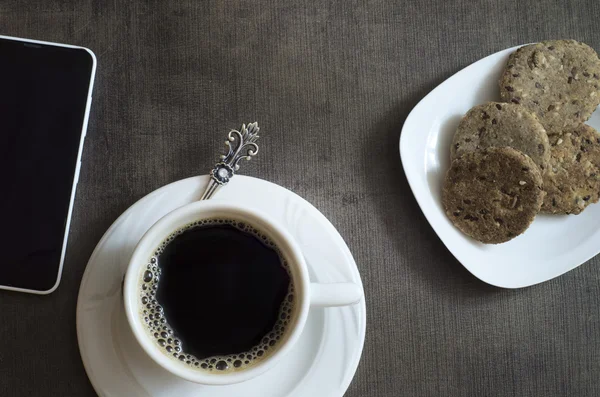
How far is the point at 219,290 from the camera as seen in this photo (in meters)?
0.69

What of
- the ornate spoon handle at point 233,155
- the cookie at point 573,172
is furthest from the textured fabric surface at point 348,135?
the cookie at point 573,172

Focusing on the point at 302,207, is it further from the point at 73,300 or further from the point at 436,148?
the point at 73,300

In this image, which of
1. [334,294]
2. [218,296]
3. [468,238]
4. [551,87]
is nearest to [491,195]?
[468,238]

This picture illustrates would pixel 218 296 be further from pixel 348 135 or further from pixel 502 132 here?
pixel 502 132

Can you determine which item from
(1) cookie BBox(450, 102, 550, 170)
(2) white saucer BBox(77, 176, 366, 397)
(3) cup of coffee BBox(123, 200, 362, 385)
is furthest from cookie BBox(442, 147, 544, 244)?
(3) cup of coffee BBox(123, 200, 362, 385)

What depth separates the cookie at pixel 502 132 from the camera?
2.70 feet

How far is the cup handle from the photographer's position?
63cm

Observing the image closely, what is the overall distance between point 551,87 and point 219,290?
0.61 meters

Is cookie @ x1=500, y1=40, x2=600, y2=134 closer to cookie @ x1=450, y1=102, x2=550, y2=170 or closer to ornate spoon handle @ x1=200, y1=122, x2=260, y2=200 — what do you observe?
cookie @ x1=450, y1=102, x2=550, y2=170

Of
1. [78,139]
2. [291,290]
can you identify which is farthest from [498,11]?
[78,139]

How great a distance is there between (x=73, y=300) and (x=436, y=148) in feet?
1.99

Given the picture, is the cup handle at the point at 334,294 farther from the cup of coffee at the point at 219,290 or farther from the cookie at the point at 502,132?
the cookie at the point at 502,132

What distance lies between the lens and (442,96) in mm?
847

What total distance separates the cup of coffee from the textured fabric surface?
197mm
